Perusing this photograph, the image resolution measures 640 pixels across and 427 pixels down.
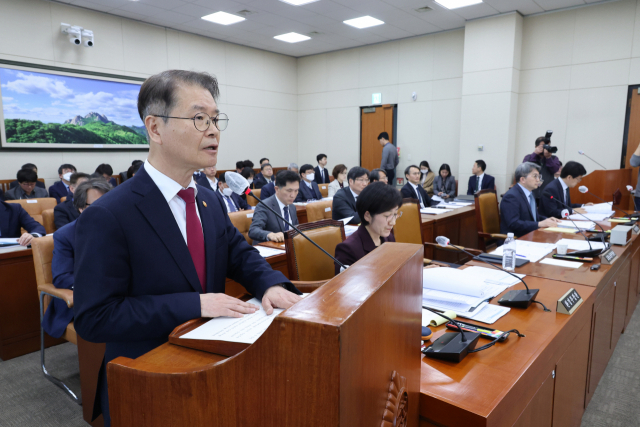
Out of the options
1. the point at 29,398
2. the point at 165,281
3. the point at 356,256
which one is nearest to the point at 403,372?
the point at 165,281

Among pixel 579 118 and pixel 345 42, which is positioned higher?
pixel 345 42

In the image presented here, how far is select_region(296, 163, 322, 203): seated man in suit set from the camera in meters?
5.88

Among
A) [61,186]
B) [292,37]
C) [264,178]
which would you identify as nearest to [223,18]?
[292,37]

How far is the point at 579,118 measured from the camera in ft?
22.6

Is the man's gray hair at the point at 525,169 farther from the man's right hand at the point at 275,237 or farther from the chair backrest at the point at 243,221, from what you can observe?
the chair backrest at the point at 243,221

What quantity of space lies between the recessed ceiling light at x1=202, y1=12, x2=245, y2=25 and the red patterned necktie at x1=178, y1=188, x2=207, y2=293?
278 inches

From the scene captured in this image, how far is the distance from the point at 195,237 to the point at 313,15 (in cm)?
707

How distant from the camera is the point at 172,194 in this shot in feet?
3.41

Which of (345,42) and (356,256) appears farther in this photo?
(345,42)

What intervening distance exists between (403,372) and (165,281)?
0.60 m

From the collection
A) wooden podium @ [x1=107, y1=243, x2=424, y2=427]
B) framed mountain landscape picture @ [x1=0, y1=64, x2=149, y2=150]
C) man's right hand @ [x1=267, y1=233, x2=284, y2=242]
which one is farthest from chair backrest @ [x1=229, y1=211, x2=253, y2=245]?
framed mountain landscape picture @ [x1=0, y1=64, x2=149, y2=150]

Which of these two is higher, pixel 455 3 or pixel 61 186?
pixel 455 3

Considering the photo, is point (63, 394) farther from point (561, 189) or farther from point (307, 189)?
point (561, 189)

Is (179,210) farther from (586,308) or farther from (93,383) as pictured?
(586,308)
